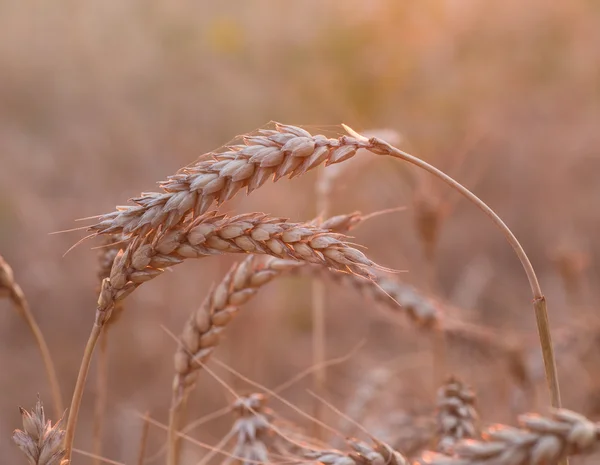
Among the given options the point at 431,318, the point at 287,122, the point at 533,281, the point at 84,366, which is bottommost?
the point at 84,366

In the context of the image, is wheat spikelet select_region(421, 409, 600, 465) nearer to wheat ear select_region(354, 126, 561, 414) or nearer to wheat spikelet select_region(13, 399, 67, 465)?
wheat ear select_region(354, 126, 561, 414)

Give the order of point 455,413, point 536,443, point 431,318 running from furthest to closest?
point 431,318
point 455,413
point 536,443

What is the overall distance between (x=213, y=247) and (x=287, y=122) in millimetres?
6170

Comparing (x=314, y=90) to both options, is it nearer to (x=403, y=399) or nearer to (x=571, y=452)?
(x=403, y=399)

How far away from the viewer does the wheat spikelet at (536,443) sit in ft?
2.10

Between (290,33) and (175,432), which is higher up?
(290,33)

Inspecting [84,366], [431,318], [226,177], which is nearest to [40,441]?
[84,366]

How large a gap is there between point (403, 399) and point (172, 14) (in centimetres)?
723

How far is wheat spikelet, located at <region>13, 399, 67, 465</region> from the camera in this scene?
0.83 m

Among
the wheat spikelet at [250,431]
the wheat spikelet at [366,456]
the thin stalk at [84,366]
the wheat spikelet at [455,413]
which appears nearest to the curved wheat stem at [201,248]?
the thin stalk at [84,366]

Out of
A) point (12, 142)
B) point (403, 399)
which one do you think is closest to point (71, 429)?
point (403, 399)

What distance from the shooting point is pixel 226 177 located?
2.76ft

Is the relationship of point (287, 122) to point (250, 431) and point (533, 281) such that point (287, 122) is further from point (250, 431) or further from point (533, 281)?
point (533, 281)

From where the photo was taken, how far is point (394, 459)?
3.02ft
